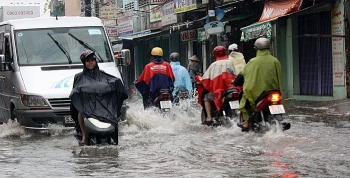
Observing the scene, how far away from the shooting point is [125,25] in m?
42.2

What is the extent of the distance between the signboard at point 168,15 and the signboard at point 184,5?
1366mm

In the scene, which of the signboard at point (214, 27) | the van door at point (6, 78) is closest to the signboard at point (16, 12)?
the signboard at point (214, 27)

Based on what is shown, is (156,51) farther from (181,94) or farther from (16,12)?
(16,12)

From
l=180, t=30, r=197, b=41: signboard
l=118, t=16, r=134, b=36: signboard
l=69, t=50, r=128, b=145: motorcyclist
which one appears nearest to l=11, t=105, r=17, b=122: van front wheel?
l=69, t=50, r=128, b=145: motorcyclist

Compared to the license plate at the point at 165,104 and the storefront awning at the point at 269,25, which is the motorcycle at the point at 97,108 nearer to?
the license plate at the point at 165,104

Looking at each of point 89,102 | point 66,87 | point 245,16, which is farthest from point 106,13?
point 89,102

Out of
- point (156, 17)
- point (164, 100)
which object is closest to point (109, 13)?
point (156, 17)

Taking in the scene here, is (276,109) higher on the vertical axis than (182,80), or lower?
lower

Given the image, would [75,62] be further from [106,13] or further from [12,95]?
[106,13]

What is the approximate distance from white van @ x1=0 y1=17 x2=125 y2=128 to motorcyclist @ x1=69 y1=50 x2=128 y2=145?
275 cm

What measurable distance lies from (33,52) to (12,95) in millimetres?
855

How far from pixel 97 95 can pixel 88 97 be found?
119 mm

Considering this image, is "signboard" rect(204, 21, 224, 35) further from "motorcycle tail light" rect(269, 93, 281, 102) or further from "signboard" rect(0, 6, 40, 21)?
"signboard" rect(0, 6, 40, 21)

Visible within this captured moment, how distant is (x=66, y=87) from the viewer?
1312 centimetres
